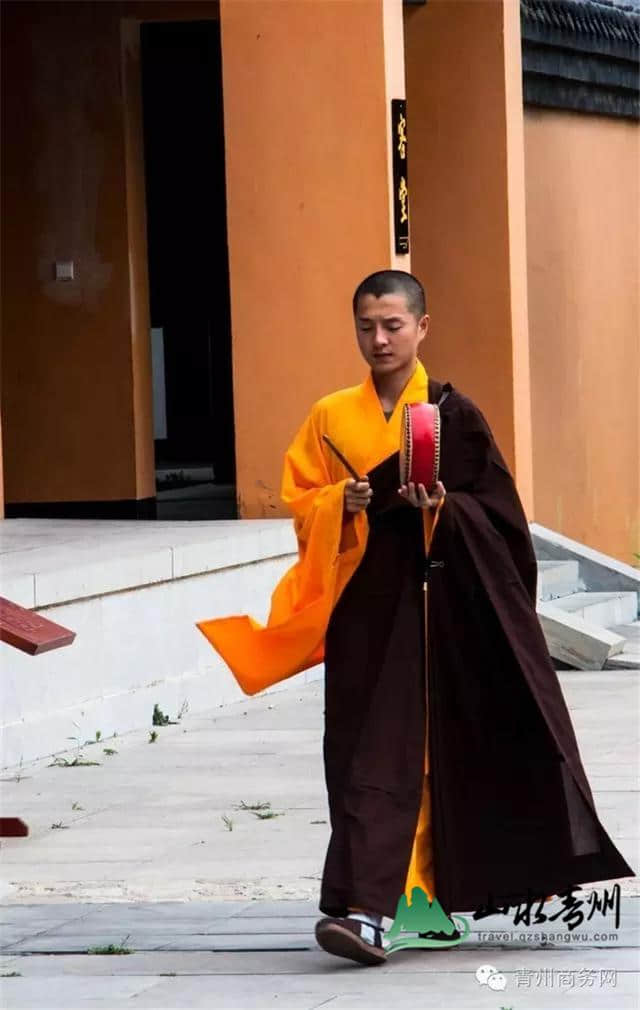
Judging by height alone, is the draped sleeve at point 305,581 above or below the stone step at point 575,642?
above

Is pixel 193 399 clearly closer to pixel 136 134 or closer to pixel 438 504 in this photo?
pixel 136 134

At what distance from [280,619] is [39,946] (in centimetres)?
104

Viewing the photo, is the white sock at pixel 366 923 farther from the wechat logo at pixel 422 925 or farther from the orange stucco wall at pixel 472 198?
the orange stucco wall at pixel 472 198

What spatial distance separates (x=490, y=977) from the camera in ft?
17.1

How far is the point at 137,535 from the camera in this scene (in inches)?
429

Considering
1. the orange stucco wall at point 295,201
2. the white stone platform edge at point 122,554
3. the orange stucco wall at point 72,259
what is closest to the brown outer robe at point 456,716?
the white stone platform edge at point 122,554

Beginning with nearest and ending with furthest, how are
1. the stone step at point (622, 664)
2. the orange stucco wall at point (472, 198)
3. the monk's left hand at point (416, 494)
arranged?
the monk's left hand at point (416, 494) → the stone step at point (622, 664) → the orange stucco wall at point (472, 198)

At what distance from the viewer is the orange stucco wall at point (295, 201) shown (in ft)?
39.3

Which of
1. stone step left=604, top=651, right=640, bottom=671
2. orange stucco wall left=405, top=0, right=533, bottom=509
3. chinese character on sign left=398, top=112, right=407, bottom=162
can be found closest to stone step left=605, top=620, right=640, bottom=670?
stone step left=604, top=651, right=640, bottom=671

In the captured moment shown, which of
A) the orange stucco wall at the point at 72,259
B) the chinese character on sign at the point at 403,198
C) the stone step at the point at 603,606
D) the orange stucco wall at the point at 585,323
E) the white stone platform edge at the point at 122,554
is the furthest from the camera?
the orange stucco wall at the point at 585,323

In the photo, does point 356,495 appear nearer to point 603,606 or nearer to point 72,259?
point 603,606

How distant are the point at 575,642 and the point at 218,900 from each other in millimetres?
5568

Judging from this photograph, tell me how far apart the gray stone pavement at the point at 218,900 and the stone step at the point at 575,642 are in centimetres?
210

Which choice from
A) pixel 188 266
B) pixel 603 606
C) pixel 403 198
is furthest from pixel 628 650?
pixel 188 266
